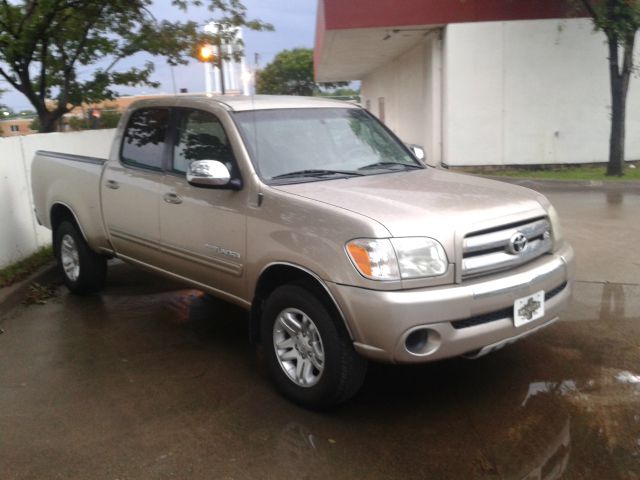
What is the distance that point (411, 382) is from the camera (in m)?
4.27

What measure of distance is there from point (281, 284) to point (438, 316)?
1119 mm

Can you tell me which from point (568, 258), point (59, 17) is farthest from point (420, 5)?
point (568, 258)

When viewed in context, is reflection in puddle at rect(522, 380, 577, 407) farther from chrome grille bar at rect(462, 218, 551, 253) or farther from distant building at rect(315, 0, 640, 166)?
distant building at rect(315, 0, 640, 166)

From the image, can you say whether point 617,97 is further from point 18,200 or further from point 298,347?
point 298,347

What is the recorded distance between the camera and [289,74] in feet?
220

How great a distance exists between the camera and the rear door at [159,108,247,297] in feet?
14.1

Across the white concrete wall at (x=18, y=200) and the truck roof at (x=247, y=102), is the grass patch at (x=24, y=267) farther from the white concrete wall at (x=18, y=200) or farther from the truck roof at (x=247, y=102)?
the truck roof at (x=247, y=102)

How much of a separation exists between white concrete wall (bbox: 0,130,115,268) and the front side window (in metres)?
3.21

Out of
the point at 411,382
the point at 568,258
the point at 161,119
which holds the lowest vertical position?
the point at 411,382

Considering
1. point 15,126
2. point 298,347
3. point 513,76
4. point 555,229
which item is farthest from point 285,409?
point 513,76

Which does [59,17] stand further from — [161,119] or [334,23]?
[334,23]

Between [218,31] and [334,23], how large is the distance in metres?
4.50

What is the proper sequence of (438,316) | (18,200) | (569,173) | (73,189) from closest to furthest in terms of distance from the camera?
(438,316)
(73,189)
(18,200)
(569,173)

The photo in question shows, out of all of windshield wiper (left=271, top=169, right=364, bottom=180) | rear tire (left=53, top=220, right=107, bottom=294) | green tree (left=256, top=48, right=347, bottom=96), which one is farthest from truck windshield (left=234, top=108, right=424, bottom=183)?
green tree (left=256, top=48, right=347, bottom=96)
